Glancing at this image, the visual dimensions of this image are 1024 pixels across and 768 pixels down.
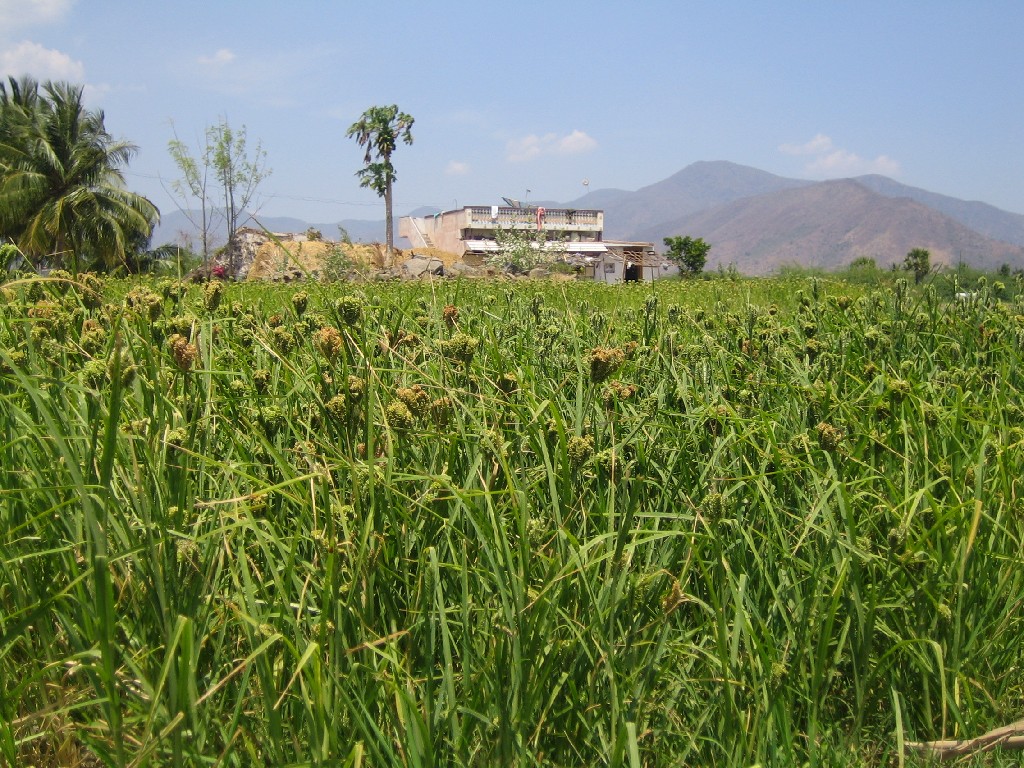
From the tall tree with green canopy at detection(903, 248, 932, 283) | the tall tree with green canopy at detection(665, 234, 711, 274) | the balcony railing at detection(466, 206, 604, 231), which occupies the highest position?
the balcony railing at detection(466, 206, 604, 231)

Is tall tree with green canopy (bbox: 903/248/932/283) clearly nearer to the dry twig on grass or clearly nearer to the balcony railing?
the dry twig on grass

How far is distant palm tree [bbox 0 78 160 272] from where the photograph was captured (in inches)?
1357

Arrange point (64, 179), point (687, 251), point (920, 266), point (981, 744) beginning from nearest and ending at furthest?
1. point (981, 744)
2. point (920, 266)
3. point (64, 179)
4. point (687, 251)

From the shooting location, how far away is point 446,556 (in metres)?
2.03

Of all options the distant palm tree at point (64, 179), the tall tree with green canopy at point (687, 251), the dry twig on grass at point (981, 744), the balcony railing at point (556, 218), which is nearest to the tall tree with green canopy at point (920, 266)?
the dry twig on grass at point (981, 744)

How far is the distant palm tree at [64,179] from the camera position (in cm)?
3447

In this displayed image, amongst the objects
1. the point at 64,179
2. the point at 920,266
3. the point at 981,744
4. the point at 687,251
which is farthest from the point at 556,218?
the point at 981,744

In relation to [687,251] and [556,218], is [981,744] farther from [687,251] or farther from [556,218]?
[556,218]

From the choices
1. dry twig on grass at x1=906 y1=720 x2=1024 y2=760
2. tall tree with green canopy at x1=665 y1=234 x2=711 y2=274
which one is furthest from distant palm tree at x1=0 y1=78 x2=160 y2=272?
tall tree with green canopy at x1=665 y1=234 x2=711 y2=274

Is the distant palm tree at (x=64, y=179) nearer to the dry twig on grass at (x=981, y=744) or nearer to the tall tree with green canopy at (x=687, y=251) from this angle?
the dry twig on grass at (x=981, y=744)

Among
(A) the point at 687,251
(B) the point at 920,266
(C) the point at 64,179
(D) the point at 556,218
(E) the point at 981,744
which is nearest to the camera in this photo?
(E) the point at 981,744

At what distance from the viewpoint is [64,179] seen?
37.0 metres

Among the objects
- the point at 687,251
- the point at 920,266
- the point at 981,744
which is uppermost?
the point at 687,251

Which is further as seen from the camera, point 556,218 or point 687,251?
point 556,218
